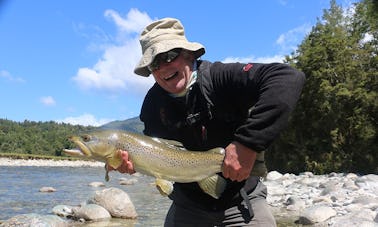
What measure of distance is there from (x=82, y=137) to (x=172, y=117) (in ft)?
2.52

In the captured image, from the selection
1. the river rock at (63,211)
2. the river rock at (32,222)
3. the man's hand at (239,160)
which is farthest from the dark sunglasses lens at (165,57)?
the river rock at (63,211)

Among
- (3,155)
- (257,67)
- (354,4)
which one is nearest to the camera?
(257,67)

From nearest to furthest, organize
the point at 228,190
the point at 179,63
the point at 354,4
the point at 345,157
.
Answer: the point at 179,63 < the point at 228,190 < the point at 345,157 < the point at 354,4

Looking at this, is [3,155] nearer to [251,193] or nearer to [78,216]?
[78,216]

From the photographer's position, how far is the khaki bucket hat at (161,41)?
11.6 feet

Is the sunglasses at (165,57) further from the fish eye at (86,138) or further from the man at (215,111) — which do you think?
the fish eye at (86,138)

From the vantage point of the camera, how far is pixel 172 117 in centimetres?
385

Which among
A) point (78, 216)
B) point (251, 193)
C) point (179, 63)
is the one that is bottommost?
point (78, 216)

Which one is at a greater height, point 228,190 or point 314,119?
point 314,119

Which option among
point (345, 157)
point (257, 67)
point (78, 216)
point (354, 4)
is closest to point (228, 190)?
point (257, 67)

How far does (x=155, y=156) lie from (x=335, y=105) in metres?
30.6

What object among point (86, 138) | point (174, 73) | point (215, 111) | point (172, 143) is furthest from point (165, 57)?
point (86, 138)

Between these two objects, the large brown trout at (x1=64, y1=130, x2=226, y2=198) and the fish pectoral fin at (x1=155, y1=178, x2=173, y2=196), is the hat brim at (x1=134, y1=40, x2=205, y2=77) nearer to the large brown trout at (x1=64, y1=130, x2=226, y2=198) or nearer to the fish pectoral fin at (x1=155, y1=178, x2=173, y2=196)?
the large brown trout at (x1=64, y1=130, x2=226, y2=198)

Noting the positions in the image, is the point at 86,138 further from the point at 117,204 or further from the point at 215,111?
the point at 117,204
